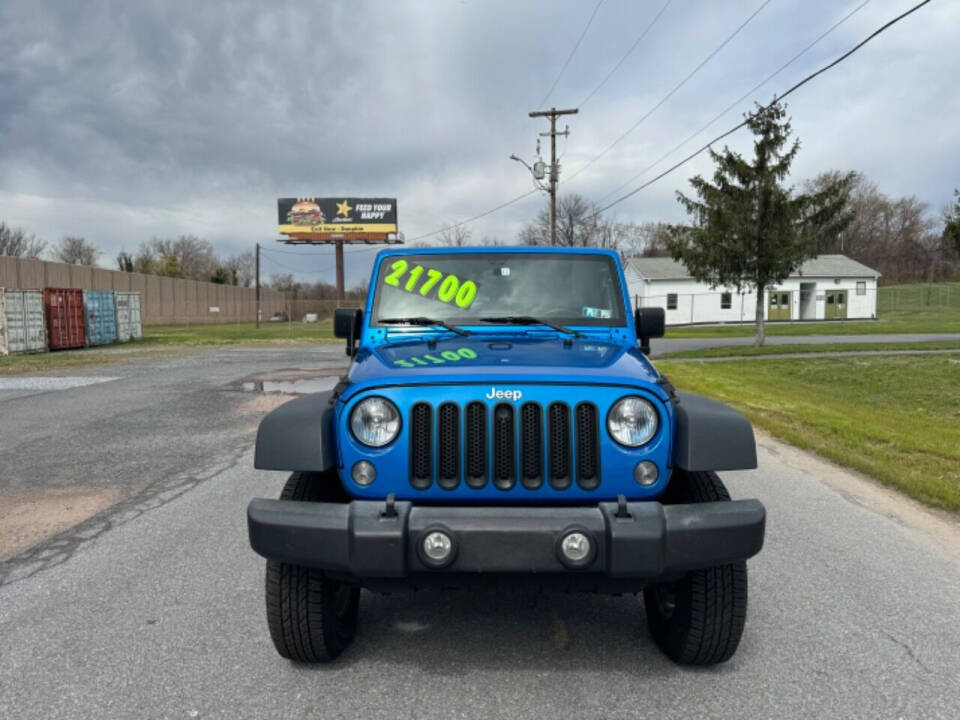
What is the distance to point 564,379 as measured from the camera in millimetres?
2773

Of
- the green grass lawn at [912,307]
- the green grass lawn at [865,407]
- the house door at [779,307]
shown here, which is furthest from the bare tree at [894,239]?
the green grass lawn at [865,407]

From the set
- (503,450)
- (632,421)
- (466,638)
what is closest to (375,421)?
(503,450)

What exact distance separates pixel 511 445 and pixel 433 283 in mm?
1783

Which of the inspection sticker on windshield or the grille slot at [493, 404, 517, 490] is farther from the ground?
the inspection sticker on windshield

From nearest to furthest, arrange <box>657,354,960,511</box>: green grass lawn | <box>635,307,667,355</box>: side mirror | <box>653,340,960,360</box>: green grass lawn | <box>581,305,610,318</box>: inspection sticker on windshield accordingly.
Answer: <box>581,305,610,318</box>: inspection sticker on windshield < <box>635,307,667,355</box>: side mirror < <box>657,354,960,511</box>: green grass lawn < <box>653,340,960,360</box>: green grass lawn

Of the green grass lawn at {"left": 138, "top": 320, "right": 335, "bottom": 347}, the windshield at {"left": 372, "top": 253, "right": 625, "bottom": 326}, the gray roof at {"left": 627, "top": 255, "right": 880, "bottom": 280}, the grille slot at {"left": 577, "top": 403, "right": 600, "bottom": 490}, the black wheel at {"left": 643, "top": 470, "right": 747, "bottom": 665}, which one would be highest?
the gray roof at {"left": 627, "top": 255, "right": 880, "bottom": 280}

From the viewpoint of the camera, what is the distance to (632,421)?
2.78 metres

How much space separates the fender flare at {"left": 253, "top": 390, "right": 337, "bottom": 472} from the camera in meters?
2.77

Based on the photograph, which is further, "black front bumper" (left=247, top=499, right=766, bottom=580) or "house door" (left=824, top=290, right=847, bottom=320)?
"house door" (left=824, top=290, right=847, bottom=320)

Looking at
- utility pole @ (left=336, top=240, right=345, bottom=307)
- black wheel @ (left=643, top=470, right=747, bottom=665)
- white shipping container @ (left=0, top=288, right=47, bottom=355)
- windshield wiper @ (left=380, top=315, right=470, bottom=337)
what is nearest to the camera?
black wheel @ (left=643, top=470, right=747, bottom=665)

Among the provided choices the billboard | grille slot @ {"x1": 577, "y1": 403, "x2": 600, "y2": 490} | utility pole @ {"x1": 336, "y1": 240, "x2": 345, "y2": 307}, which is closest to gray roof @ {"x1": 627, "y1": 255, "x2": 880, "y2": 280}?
the billboard

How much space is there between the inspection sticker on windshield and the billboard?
234 ft

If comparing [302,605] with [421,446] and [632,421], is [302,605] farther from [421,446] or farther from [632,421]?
Answer: [632,421]

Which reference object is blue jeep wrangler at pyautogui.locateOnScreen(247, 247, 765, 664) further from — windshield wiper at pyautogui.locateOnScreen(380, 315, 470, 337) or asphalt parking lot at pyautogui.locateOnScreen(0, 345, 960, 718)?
windshield wiper at pyautogui.locateOnScreen(380, 315, 470, 337)
